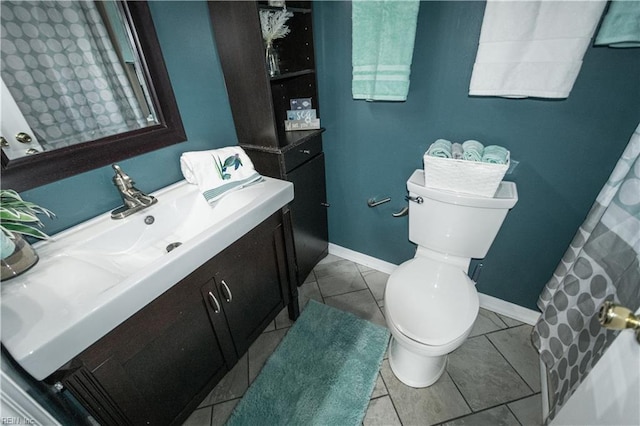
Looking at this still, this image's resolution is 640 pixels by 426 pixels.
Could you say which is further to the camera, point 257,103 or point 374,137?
point 374,137

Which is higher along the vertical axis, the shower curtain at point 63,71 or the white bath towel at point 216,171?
the shower curtain at point 63,71

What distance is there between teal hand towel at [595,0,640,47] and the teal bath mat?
146cm

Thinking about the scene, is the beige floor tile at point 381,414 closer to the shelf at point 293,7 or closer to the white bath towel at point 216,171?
the white bath towel at point 216,171

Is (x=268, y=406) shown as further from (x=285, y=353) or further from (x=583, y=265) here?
(x=583, y=265)

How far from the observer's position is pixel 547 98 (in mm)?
983

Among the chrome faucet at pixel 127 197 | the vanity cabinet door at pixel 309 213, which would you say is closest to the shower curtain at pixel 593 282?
the vanity cabinet door at pixel 309 213

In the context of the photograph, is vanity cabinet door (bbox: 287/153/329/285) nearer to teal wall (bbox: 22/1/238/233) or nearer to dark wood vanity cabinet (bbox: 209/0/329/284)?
dark wood vanity cabinet (bbox: 209/0/329/284)

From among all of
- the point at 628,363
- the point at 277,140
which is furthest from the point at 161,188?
the point at 628,363

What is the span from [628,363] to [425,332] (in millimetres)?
562

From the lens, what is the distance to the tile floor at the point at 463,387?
3.65 ft

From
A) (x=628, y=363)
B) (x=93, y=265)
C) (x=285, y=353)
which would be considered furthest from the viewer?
(x=285, y=353)

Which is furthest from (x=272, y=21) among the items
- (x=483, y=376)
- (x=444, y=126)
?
(x=483, y=376)

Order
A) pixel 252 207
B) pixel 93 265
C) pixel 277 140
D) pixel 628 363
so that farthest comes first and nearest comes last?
pixel 277 140 < pixel 252 207 < pixel 93 265 < pixel 628 363

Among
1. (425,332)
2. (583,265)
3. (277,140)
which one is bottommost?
(425,332)
